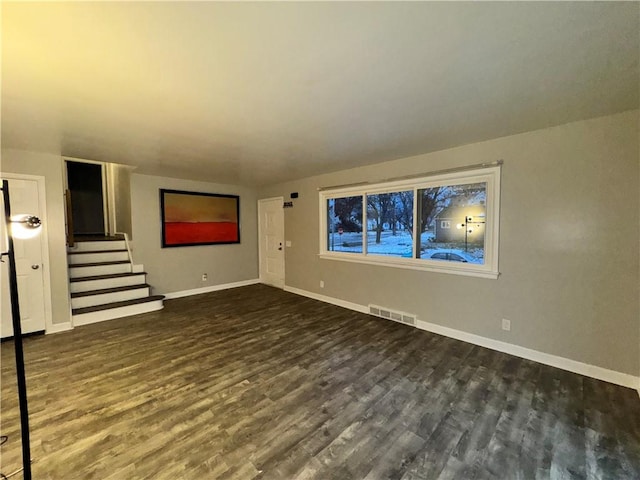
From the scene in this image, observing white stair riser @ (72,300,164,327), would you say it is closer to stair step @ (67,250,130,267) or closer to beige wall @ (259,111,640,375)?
stair step @ (67,250,130,267)

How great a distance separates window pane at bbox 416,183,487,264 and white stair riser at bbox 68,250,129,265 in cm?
530

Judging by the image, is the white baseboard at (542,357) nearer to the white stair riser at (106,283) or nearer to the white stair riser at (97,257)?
the white stair riser at (106,283)

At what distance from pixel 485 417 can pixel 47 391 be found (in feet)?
11.8

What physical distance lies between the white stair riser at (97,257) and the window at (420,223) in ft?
12.5

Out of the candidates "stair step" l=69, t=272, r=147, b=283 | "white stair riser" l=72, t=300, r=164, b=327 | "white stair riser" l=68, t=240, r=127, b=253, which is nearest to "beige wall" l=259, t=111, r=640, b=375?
"white stair riser" l=72, t=300, r=164, b=327

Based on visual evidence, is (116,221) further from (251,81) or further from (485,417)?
(485,417)

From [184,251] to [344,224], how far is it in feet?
10.9

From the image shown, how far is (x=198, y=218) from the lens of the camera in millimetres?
5660

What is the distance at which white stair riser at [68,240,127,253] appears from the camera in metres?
4.98

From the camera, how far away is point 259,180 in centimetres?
558

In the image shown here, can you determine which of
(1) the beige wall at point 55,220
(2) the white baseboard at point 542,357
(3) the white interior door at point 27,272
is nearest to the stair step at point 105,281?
(1) the beige wall at point 55,220

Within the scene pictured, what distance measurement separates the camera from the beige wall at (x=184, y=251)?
500cm

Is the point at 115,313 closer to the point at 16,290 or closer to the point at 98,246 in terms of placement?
the point at 98,246

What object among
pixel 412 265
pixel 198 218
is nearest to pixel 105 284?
pixel 198 218
